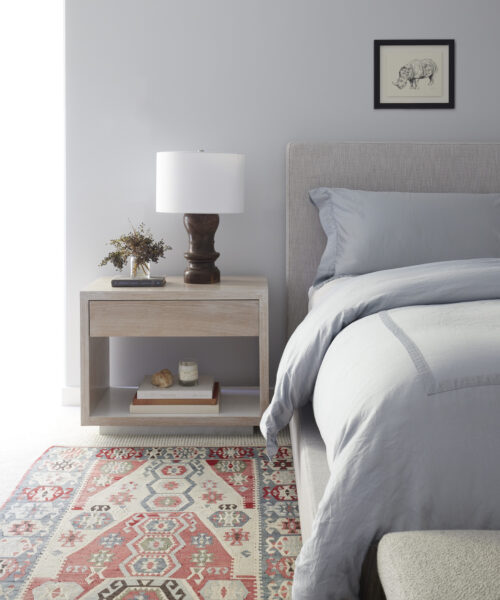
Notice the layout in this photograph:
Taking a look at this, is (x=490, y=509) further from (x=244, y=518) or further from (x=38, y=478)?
(x=38, y=478)

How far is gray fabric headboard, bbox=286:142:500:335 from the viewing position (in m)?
3.07

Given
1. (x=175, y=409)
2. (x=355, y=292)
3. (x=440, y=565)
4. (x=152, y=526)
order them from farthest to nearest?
(x=175, y=409) < (x=152, y=526) < (x=355, y=292) < (x=440, y=565)

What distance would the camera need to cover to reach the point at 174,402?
2.82 meters

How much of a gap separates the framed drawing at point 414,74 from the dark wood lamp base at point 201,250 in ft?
3.16

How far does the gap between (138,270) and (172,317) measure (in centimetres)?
30

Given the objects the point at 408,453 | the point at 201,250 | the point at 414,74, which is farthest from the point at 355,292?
the point at 414,74

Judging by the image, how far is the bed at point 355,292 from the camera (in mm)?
1278

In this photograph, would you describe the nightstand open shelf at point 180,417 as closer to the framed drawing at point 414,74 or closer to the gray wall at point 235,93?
the gray wall at point 235,93

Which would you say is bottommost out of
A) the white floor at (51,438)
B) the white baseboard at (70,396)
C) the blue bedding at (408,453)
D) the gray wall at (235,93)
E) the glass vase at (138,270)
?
the white floor at (51,438)

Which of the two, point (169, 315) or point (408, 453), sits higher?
point (169, 315)

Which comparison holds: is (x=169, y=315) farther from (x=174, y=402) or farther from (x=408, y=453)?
(x=408, y=453)

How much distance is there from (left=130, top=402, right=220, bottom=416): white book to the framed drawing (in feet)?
5.00

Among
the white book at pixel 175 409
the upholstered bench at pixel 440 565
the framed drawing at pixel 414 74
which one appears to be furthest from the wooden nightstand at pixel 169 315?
the upholstered bench at pixel 440 565

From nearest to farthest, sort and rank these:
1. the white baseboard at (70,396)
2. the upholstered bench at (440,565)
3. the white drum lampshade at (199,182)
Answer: the upholstered bench at (440,565) → the white drum lampshade at (199,182) → the white baseboard at (70,396)
